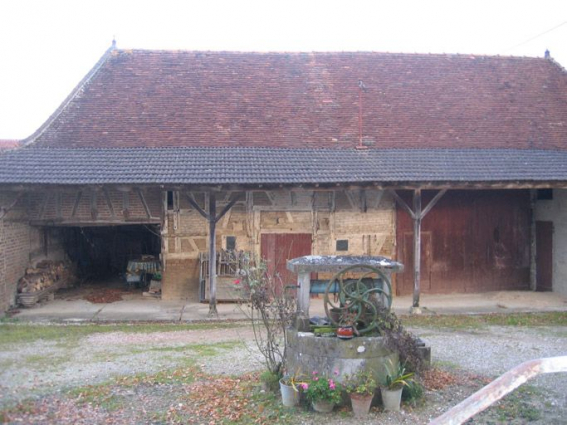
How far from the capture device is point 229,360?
8430 millimetres

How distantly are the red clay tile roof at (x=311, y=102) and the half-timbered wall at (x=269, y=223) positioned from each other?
1.30m

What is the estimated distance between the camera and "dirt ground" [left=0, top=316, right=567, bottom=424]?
20.3ft

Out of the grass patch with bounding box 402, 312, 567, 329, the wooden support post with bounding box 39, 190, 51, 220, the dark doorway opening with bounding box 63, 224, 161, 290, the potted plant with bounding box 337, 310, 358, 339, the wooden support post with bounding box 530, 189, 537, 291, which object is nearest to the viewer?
the potted plant with bounding box 337, 310, 358, 339

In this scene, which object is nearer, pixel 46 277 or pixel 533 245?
pixel 46 277

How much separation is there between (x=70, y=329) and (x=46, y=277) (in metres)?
3.08

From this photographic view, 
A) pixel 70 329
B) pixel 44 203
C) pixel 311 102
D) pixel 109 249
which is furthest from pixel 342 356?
pixel 109 249

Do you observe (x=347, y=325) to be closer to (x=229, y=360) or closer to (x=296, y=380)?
(x=296, y=380)

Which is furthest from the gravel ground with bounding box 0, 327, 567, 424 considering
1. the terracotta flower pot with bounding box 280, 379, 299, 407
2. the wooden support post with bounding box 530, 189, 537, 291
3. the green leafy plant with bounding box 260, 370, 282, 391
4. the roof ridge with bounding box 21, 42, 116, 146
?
the roof ridge with bounding box 21, 42, 116, 146

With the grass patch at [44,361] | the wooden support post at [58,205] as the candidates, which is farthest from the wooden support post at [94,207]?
the grass patch at [44,361]

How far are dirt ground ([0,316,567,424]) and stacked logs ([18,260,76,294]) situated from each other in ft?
6.14

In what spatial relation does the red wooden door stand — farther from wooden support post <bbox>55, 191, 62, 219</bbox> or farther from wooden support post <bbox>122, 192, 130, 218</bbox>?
wooden support post <bbox>55, 191, 62, 219</bbox>

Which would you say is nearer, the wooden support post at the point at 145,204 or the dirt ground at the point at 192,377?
the dirt ground at the point at 192,377

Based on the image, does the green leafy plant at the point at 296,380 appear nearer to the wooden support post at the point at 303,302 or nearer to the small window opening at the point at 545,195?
the wooden support post at the point at 303,302

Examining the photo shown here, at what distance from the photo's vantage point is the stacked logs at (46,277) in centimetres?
1259
